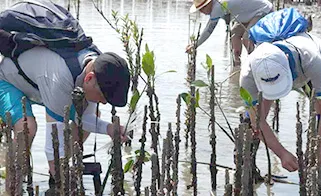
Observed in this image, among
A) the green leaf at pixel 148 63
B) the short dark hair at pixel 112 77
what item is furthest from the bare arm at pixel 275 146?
the short dark hair at pixel 112 77

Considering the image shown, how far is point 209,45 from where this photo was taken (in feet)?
38.5

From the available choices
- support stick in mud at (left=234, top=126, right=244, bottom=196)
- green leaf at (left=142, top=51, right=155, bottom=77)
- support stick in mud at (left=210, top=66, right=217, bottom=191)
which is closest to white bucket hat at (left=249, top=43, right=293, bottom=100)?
support stick in mud at (left=210, top=66, right=217, bottom=191)

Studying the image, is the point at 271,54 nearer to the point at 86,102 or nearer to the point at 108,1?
the point at 86,102

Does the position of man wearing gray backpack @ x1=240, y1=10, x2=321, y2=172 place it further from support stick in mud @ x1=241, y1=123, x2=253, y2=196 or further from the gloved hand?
the gloved hand

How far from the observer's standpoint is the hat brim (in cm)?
422

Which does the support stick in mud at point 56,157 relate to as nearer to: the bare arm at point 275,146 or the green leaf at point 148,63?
the green leaf at point 148,63

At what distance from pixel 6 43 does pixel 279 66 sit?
1.55 metres

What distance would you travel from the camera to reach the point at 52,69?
4246 mm

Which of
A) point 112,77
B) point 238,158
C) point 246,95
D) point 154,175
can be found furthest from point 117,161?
point 246,95

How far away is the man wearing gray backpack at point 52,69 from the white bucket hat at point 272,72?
752 mm

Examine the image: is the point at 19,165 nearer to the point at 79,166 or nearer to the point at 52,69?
the point at 79,166

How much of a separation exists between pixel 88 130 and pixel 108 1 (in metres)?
15.9

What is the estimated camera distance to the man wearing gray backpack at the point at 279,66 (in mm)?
4227

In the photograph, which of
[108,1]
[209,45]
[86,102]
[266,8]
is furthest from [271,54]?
[108,1]
